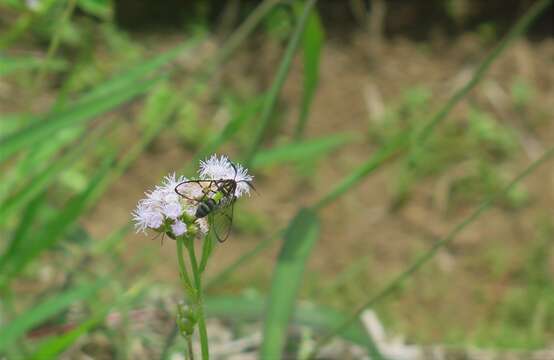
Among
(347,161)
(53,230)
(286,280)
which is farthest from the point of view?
(347,161)

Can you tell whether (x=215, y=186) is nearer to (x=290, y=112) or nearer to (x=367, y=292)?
(x=367, y=292)

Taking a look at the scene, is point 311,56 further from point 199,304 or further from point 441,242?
point 199,304

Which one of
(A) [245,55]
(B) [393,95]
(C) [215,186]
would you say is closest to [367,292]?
(B) [393,95]

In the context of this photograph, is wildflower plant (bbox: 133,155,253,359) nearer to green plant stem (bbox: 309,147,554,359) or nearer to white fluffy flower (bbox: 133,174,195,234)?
white fluffy flower (bbox: 133,174,195,234)

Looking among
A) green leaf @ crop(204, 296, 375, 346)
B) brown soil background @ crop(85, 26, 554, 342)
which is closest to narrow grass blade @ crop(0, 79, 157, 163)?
green leaf @ crop(204, 296, 375, 346)

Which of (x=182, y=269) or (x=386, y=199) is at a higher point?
(x=386, y=199)

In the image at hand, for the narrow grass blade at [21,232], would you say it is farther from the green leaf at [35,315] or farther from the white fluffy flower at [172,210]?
the white fluffy flower at [172,210]

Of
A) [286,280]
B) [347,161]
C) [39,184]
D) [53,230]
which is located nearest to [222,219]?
[286,280]
